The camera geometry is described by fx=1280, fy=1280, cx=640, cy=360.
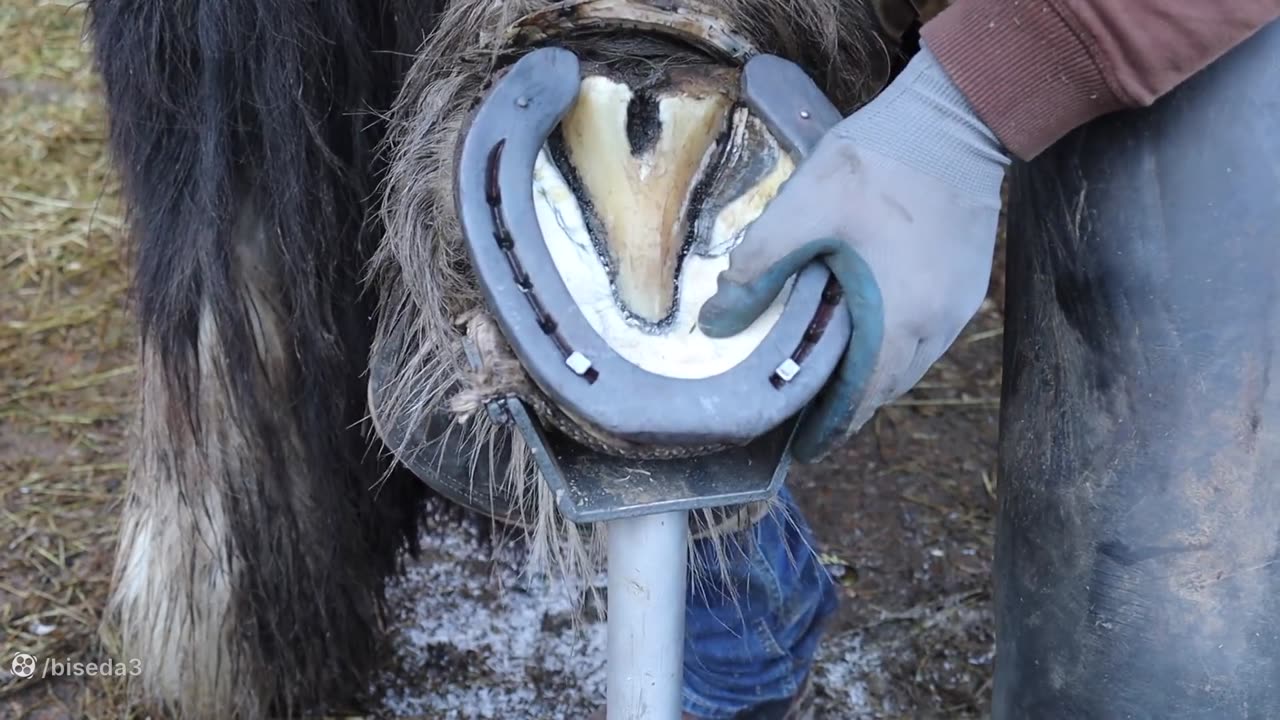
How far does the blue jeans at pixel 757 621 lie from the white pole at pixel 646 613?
0.64 feet

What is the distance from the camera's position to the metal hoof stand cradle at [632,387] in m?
0.56

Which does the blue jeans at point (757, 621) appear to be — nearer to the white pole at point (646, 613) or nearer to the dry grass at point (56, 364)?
the white pole at point (646, 613)

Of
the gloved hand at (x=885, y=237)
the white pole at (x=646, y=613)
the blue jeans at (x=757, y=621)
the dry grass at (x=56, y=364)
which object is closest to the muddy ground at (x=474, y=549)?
the dry grass at (x=56, y=364)

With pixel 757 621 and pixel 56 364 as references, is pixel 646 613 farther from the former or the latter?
pixel 56 364

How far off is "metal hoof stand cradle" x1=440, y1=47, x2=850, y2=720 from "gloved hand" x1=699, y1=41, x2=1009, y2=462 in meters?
0.02

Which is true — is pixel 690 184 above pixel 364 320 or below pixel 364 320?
above

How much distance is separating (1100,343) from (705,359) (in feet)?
0.76

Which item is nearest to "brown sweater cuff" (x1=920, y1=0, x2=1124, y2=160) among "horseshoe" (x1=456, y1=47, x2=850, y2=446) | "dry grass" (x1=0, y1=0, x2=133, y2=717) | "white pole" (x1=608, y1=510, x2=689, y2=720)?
"horseshoe" (x1=456, y1=47, x2=850, y2=446)

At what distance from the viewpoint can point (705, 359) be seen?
1.95ft

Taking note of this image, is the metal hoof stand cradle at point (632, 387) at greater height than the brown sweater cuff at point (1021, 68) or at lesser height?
lesser

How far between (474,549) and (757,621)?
397 millimetres

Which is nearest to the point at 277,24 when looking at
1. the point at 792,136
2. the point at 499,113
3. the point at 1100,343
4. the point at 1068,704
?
the point at 499,113

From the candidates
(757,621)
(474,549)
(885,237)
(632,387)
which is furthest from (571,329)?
(474,549)

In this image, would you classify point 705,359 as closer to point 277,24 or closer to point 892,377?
point 892,377
